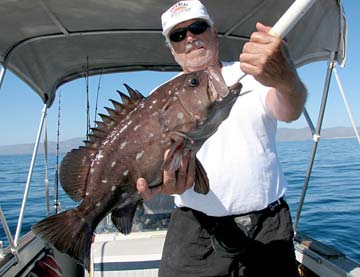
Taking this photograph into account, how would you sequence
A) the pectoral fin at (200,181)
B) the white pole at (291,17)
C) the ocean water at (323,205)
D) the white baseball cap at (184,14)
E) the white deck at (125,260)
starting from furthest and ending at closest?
the ocean water at (323,205)
the white deck at (125,260)
the white baseball cap at (184,14)
the pectoral fin at (200,181)
the white pole at (291,17)

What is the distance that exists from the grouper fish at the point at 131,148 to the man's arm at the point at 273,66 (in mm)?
273

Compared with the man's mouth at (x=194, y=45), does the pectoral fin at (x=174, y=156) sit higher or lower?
Result: lower

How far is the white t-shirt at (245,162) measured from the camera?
2693 mm

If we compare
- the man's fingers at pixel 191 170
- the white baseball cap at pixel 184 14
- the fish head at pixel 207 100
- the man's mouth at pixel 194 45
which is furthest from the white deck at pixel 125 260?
the white baseball cap at pixel 184 14

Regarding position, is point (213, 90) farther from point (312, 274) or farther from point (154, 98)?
point (312, 274)

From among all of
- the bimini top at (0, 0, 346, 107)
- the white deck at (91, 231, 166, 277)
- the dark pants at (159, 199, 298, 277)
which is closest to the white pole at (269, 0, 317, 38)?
the dark pants at (159, 199, 298, 277)

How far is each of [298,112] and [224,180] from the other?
0.69m

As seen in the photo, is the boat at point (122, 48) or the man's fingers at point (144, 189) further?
the boat at point (122, 48)

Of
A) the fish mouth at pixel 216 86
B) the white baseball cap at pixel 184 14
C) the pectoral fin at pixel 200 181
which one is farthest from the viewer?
the white baseball cap at pixel 184 14

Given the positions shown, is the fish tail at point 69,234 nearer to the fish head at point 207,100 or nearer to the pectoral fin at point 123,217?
the pectoral fin at point 123,217

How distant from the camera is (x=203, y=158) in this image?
9.28ft

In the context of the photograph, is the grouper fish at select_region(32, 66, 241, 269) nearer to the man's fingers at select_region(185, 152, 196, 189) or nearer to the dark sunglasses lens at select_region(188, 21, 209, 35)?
the man's fingers at select_region(185, 152, 196, 189)

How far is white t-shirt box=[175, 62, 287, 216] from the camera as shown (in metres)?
A: 2.69

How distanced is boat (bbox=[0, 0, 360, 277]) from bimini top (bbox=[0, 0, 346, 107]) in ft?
0.03
